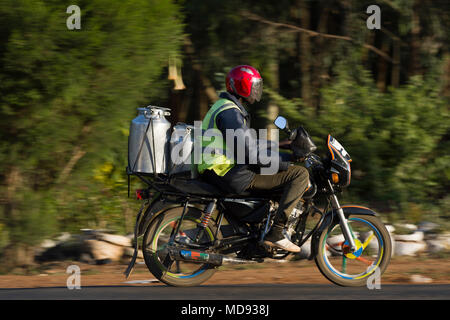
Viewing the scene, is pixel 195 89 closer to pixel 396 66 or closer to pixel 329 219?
pixel 396 66

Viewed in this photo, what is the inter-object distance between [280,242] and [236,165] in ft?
2.67

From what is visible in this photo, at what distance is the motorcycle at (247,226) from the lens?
6344 millimetres

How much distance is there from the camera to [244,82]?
6.24 metres

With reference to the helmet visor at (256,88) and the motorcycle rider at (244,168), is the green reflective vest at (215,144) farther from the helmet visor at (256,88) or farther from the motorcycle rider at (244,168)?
the helmet visor at (256,88)

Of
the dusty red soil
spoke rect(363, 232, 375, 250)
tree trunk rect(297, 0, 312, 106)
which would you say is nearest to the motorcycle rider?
spoke rect(363, 232, 375, 250)

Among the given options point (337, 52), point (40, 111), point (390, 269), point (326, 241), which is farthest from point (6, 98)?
point (337, 52)

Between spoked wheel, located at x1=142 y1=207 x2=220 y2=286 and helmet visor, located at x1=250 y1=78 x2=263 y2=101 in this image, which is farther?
spoked wheel, located at x1=142 y1=207 x2=220 y2=286

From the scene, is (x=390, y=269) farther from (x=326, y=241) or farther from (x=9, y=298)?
(x=9, y=298)

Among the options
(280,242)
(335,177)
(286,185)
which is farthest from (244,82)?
(280,242)

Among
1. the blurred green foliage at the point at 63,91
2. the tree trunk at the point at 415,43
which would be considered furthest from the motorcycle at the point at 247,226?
the tree trunk at the point at 415,43

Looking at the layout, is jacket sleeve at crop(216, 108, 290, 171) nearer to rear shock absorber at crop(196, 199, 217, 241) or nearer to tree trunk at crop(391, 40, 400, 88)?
rear shock absorber at crop(196, 199, 217, 241)

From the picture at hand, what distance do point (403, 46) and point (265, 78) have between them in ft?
9.04

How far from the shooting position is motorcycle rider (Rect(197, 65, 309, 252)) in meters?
6.14

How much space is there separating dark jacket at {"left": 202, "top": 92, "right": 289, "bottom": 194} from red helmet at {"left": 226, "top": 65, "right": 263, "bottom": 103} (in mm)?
80
